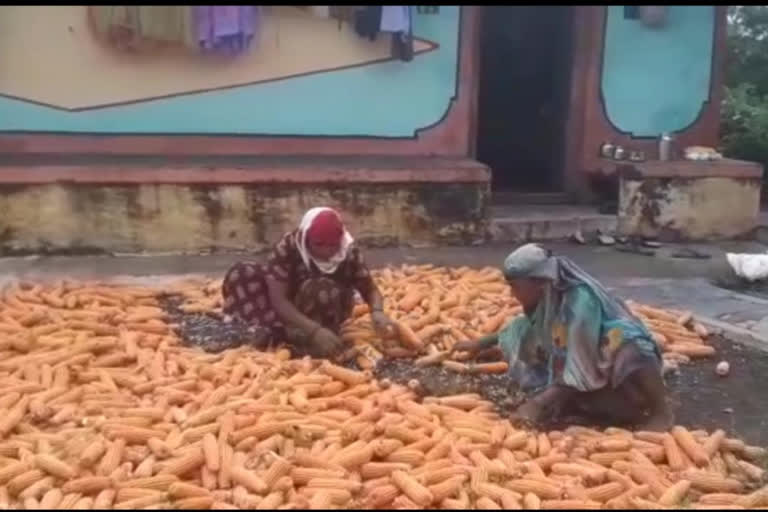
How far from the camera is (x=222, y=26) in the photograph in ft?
27.3

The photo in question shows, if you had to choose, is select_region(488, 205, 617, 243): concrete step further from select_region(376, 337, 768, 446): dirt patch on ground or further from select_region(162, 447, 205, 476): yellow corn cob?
select_region(162, 447, 205, 476): yellow corn cob

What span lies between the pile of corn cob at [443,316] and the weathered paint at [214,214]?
1281 mm

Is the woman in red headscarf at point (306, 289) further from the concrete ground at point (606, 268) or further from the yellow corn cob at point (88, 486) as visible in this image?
the concrete ground at point (606, 268)

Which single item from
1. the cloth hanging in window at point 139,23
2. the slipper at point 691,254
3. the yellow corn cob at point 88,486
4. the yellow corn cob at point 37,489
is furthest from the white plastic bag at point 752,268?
the yellow corn cob at point 37,489

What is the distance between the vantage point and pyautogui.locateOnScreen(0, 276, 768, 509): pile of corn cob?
3379 millimetres

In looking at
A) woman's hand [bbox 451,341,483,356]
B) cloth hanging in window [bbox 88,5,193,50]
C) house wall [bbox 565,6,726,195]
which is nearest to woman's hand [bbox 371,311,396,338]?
woman's hand [bbox 451,341,483,356]

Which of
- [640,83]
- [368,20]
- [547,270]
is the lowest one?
[547,270]

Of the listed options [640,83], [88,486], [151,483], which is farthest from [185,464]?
[640,83]

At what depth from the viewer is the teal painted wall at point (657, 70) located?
384 inches

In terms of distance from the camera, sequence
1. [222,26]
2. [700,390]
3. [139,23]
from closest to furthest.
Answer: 1. [700,390]
2. [139,23]
3. [222,26]

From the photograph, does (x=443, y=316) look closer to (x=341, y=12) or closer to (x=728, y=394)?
(x=728, y=394)

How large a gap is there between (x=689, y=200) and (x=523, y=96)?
2279 mm

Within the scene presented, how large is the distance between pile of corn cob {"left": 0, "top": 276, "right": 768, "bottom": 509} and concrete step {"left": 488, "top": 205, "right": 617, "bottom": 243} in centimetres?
439

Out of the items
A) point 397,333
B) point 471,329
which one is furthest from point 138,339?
point 471,329
